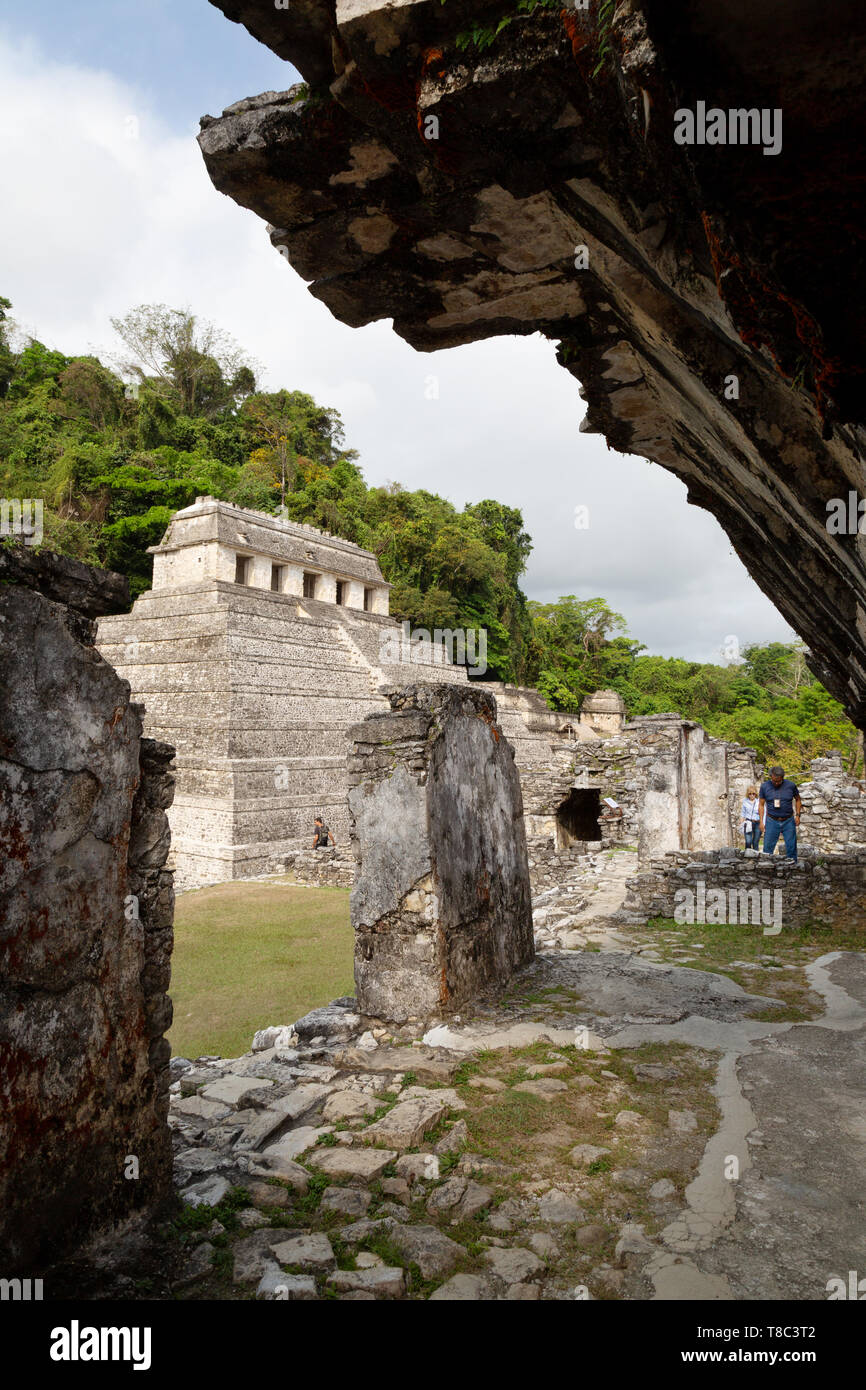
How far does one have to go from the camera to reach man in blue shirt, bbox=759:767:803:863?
8500 millimetres

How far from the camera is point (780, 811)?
28.2ft

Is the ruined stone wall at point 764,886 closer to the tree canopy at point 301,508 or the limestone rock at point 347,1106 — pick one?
the limestone rock at point 347,1106

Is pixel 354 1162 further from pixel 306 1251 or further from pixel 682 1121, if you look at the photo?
pixel 682 1121

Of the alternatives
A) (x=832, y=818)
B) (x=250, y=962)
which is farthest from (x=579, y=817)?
(x=250, y=962)

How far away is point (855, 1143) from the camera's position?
3348mm

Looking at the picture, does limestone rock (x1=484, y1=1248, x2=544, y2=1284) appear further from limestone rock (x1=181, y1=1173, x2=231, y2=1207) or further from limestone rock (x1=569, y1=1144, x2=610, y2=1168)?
limestone rock (x1=181, y1=1173, x2=231, y2=1207)

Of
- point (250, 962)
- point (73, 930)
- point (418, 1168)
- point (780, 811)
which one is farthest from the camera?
point (780, 811)

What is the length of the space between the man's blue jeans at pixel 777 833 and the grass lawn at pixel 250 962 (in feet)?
15.9

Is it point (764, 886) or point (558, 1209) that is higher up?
point (764, 886)

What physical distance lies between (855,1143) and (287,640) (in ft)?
59.4

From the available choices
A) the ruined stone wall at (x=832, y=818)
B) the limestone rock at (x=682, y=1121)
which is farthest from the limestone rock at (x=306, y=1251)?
the ruined stone wall at (x=832, y=818)

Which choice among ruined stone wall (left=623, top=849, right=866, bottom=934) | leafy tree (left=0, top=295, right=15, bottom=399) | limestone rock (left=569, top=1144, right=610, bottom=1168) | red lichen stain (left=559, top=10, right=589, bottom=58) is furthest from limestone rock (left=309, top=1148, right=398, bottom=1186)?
leafy tree (left=0, top=295, right=15, bottom=399)

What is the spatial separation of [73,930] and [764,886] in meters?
7.19
